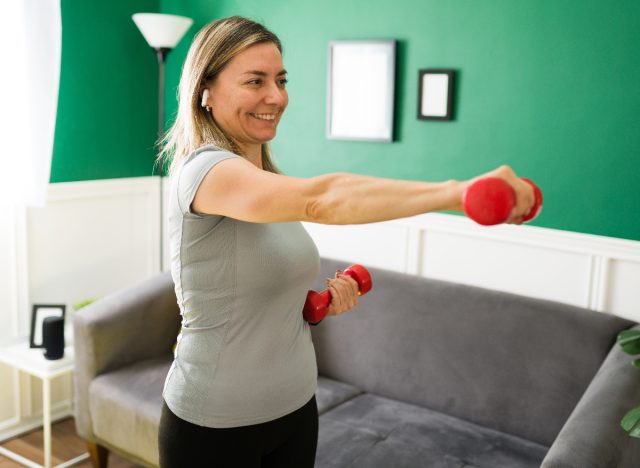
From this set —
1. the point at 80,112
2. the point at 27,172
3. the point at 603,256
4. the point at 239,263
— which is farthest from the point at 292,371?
the point at 80,112

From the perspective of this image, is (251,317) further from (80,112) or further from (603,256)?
(80,112)

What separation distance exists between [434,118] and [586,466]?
1521mm

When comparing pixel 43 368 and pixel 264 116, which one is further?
pixel 43 368

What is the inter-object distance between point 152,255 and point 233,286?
2661mm

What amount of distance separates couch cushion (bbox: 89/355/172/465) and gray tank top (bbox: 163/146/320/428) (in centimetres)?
125

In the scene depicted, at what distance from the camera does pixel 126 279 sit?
3.62m

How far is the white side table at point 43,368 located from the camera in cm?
272

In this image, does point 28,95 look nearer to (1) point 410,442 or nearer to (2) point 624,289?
(1) point 410,442

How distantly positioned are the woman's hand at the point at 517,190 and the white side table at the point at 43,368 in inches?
91.7

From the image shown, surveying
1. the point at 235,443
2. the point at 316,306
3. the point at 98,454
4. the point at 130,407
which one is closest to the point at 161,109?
the point at 130,407

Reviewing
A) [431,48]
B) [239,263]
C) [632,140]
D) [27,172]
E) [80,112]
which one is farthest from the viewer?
[80,112]

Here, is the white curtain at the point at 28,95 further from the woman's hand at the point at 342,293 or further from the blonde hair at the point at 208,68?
the woman's hand at the point at 342,293

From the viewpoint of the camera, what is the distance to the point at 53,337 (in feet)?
9.14

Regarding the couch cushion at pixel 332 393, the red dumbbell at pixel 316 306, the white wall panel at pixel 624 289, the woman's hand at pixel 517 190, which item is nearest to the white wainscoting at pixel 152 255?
the white wall panel at pixel 624 289
